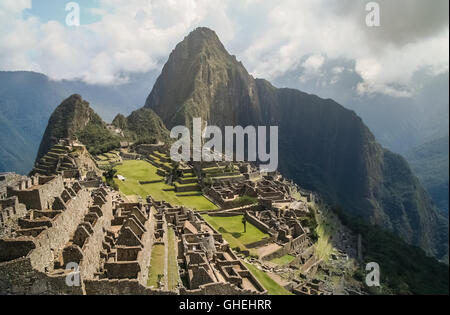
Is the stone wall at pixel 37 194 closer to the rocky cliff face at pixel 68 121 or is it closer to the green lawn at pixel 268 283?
the green lawn at pixel 268 283

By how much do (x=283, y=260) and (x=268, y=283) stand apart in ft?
30.1

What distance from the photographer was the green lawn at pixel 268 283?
25539 millimetres

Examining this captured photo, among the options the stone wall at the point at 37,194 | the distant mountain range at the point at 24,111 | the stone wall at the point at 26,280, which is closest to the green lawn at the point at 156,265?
the stone wall at the point at 26,280

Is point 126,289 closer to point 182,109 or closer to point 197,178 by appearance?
point 197,178

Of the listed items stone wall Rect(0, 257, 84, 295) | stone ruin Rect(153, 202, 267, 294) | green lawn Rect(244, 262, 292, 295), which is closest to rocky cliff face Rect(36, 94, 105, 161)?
stone ruin Rect(153, 202, 267, 294)

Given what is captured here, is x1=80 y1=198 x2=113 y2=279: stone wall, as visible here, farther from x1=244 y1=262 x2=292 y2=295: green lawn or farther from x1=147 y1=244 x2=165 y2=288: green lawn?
x1=244 y1=262 x2=292 y2=295: green lawn

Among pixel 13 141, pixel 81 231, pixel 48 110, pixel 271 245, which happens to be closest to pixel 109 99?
pixel 48 110

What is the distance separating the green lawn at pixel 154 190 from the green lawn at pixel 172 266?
17338 mm

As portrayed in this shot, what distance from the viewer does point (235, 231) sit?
1518 inches

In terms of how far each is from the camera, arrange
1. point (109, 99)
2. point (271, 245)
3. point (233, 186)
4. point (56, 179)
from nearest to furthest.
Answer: point (56, 179), point (271, 245), point (233, 186), point (109, 99)

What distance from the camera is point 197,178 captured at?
55875 mm

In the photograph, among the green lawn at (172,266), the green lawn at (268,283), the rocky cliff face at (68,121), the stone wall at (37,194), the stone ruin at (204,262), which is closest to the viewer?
the green lawn at (172,266)

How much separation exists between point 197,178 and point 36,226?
127 feet

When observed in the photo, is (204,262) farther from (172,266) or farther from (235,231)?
(235,231)
